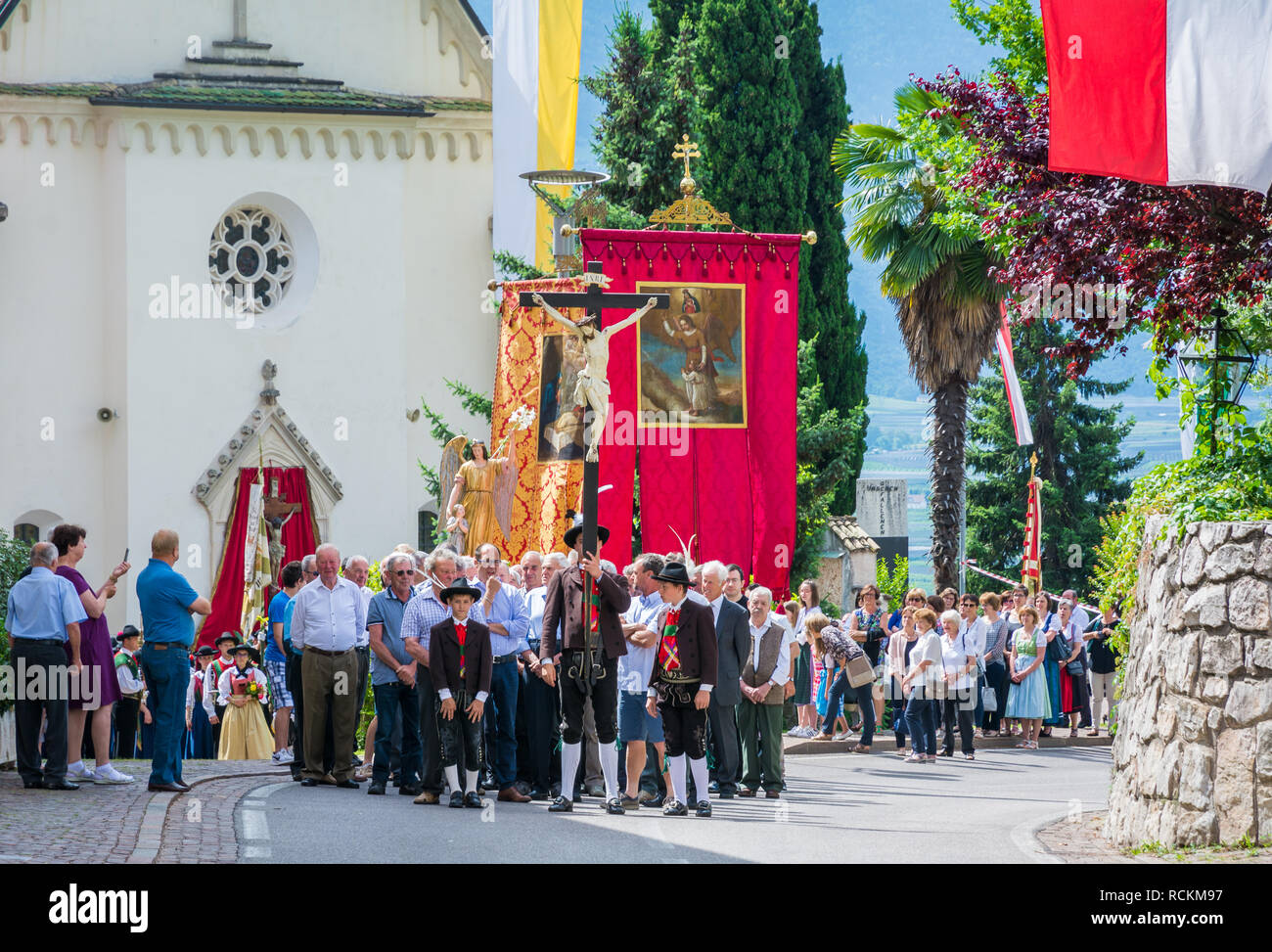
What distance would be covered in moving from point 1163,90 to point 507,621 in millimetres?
6108

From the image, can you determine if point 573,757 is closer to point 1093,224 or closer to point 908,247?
point 1093,224

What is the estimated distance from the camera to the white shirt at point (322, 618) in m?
14.5

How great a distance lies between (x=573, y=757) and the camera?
13.7 m

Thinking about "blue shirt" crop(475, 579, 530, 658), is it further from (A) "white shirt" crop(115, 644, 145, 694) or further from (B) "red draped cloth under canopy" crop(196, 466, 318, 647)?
(B) "red draped cloth under canopy" crop(196, 466, 318, 647)

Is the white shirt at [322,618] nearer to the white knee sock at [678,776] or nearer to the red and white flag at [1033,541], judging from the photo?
the white knee sock at [678,776]

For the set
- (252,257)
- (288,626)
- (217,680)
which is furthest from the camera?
(252,257)

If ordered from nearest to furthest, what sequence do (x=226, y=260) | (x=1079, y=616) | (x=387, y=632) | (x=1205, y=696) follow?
(x=1205, y=696), (x=387, y=632), (x=1079, y=616), (x=226, y=260)

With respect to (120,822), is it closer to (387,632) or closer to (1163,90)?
(387,632)

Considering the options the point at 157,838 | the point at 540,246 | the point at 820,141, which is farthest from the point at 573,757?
the point at 820,141

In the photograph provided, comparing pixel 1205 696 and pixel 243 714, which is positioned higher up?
pixel 1205 696

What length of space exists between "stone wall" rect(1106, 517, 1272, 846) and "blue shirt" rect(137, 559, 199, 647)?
22.0ft

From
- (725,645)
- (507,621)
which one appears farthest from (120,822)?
(725,645)

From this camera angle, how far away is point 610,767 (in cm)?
1362

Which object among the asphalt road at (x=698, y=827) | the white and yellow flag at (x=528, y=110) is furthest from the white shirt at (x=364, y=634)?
the white and yellow flag at (x=528, y=110)
